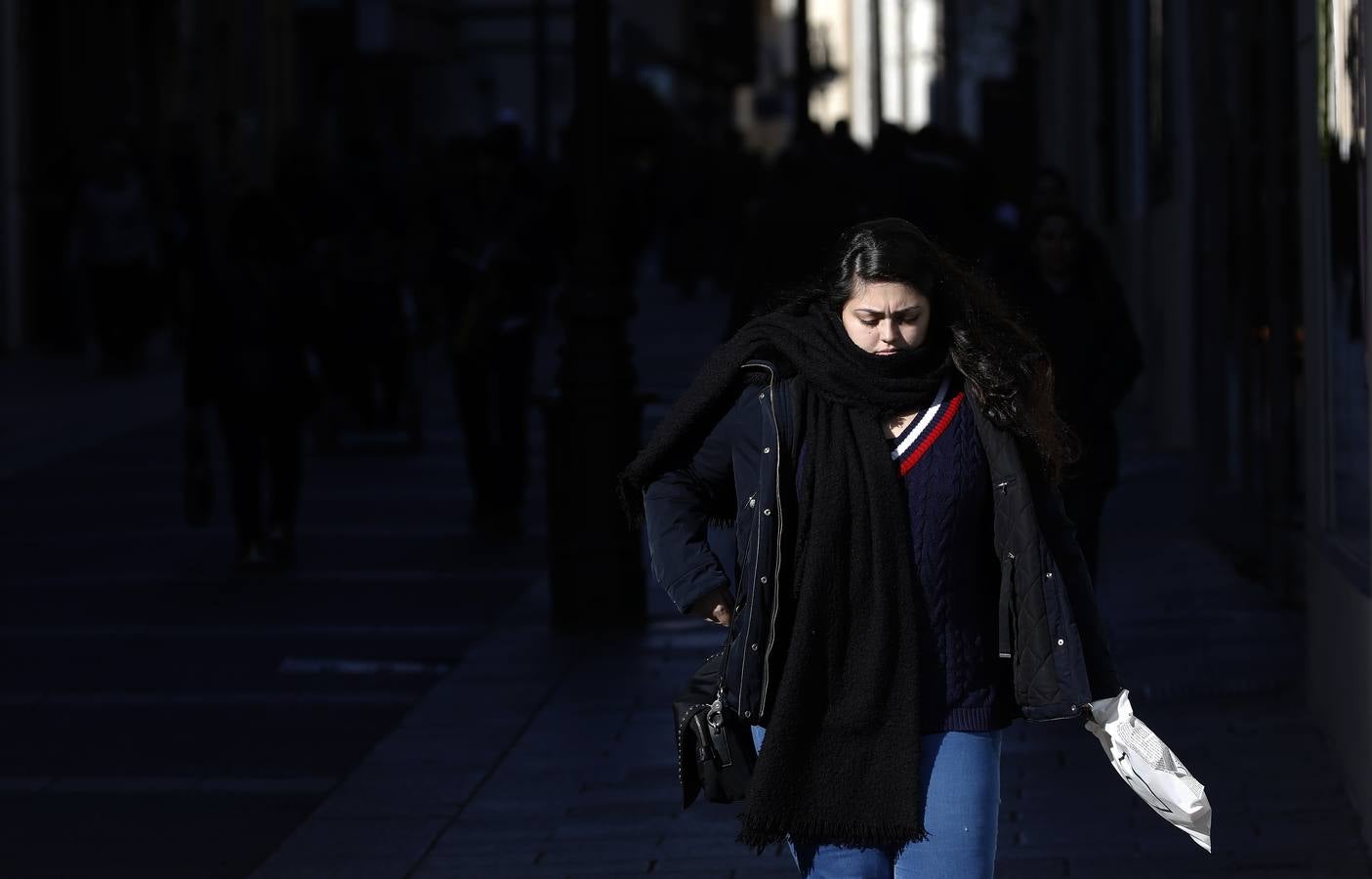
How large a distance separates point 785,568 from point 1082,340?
4311 millimetres

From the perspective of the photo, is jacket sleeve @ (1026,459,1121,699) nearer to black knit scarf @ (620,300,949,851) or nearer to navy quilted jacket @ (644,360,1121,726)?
navy quilted jacket @ (644,360,1121,726)

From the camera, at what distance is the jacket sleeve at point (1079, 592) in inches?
181

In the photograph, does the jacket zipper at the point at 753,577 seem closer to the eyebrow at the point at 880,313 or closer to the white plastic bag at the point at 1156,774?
the eyebrow at the point at 880,313

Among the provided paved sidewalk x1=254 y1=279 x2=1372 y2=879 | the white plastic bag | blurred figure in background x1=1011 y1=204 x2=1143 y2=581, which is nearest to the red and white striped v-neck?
the white plastic bag

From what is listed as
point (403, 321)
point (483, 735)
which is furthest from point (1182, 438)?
point (483, 735)

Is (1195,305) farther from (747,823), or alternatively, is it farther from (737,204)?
(737,204)

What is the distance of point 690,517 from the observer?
473 cm

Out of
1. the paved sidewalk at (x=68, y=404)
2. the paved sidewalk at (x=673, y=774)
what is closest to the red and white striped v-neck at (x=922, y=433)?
the paved sidewalk at (x=673, y=774)

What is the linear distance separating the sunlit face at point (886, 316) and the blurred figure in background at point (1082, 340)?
402 cm

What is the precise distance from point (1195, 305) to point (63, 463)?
6.57 metres

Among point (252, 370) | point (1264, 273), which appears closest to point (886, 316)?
point (1264, 273)

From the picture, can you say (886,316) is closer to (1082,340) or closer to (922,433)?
(922,433)

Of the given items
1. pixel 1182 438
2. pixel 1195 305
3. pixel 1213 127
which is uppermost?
pixel 1213 127

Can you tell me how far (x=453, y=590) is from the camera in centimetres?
A: 1159
